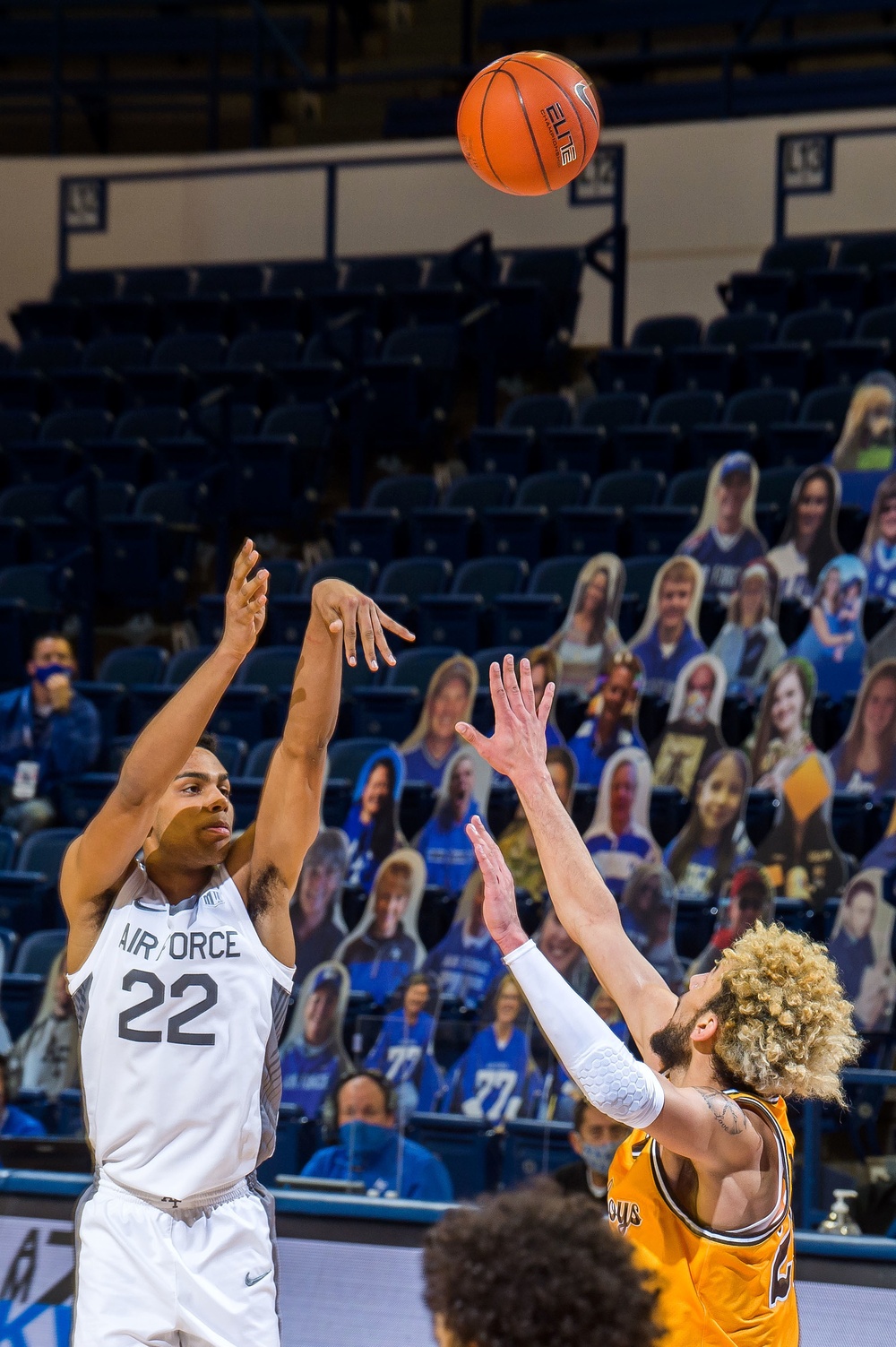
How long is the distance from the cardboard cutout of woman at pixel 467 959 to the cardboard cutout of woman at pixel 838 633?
1.96m

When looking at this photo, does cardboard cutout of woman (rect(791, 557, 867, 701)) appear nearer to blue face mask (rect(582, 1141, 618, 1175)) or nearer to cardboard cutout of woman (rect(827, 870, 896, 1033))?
cardboard cutout of woman (rect(827, 870, 896, 1033))

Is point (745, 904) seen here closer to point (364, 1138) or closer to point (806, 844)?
point (806, 844)

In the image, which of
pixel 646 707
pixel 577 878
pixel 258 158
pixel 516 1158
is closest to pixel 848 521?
pixel 646 707

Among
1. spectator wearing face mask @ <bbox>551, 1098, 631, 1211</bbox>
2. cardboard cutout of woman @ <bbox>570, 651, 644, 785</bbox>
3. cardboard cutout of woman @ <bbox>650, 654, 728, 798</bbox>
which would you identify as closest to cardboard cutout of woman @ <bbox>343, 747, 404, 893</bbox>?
cardboard cutout of woman @ <bbox>570, 651, 644, 785</bbox>

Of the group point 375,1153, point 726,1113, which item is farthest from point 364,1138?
point 726,1113

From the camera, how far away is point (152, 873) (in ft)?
10.0

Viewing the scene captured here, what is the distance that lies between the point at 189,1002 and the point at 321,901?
3.90 m

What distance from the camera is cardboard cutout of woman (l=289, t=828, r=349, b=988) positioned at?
21.5 ft

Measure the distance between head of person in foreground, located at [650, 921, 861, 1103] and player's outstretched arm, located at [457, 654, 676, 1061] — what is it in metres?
0.26

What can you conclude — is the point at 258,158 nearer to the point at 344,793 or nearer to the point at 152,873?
the point at 344,793

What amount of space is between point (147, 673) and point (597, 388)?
335cm

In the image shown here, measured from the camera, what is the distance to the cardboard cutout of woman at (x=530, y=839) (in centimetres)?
674

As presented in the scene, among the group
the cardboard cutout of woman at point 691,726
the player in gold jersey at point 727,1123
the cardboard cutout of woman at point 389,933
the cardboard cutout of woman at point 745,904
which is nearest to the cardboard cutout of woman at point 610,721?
the cardboard cutout of woman at point 691,726

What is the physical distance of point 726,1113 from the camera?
244cm
